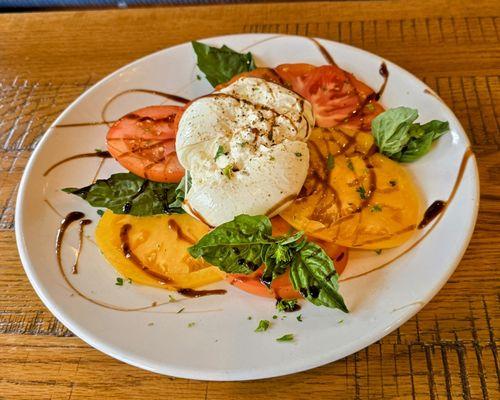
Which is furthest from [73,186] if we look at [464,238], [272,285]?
[464,238]

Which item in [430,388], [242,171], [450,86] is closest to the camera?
[430,388]

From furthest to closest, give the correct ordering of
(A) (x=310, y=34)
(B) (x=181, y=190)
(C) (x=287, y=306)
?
(A) (x=310, y=34) → (B) (x=181, y=190) → (C) (x=287, y=306)

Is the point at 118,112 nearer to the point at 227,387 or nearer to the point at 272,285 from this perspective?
the point at 272,285

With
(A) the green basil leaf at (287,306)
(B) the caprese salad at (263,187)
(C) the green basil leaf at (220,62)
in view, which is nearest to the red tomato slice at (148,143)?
(B) the caprese salad at (263,187)

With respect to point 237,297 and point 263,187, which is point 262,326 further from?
point 263,187

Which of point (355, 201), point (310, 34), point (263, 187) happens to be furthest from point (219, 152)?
point (310, 34)

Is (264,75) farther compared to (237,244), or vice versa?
(264,75)
